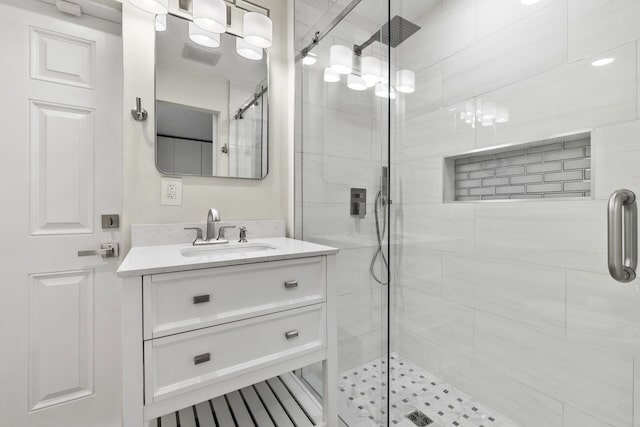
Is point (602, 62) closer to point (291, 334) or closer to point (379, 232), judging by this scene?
point (379, 232)

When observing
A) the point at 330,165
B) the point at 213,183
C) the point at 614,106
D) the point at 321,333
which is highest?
the point at 614,106

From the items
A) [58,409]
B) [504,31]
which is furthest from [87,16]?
[504,31]

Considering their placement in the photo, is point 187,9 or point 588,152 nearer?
point 588,152

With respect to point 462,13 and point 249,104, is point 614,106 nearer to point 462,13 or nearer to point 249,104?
point 462,13

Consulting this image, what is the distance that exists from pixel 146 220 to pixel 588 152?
191cm

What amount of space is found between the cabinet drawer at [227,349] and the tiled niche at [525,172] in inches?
41.3

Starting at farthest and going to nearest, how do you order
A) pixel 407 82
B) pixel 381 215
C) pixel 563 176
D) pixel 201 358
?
1. pixel 407 82
2. pixel 381 215
3. pixel 563 176
4. pixel 201 358

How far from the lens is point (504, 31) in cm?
130

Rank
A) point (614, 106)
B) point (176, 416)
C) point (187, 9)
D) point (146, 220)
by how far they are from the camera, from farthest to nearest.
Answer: point (187, 9) < point (146, 220) < point (176, 416) < point (614, 106)

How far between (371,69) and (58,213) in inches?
62.8

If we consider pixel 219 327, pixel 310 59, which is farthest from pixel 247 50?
pixel 219 327

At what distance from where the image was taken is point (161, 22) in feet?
4.48

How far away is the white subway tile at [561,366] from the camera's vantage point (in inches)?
39.1

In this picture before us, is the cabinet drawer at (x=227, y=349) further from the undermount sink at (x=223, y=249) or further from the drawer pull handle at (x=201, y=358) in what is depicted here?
the undermount sink at (x=223, y=249)
